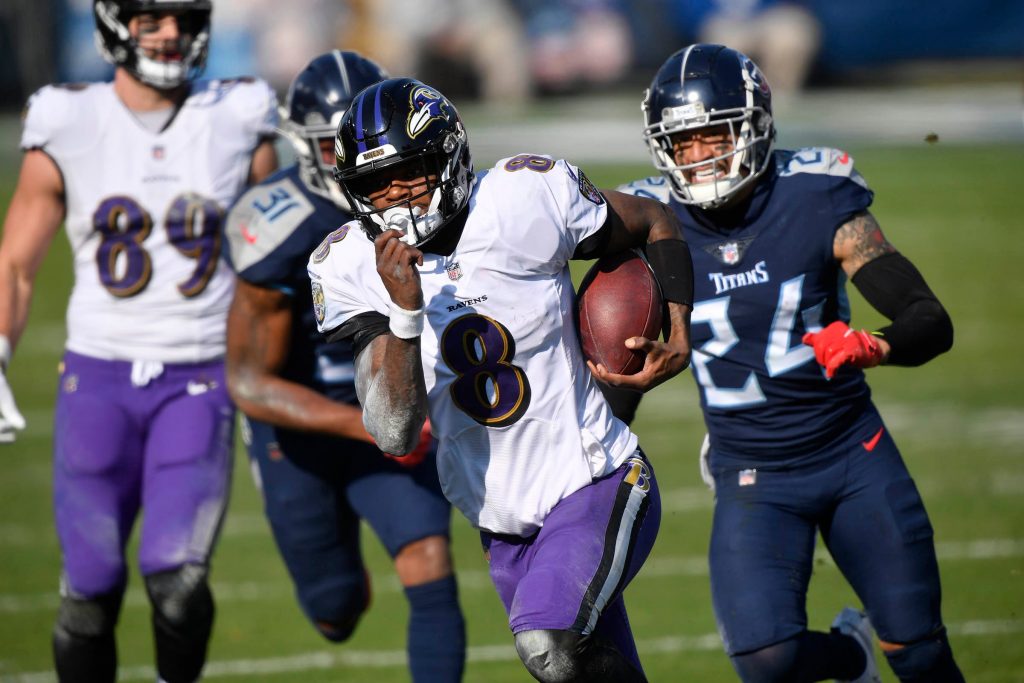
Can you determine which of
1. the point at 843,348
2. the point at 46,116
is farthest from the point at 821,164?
the point at 46,116

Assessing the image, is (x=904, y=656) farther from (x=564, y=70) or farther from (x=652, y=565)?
(x=564, y=70)

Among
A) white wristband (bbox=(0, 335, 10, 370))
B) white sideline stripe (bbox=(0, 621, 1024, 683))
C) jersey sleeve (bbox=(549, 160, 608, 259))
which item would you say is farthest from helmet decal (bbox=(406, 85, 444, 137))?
white sideline stripe (bbox=(0, 621, 1024, 683))

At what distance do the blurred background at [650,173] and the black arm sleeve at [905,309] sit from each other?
2.88 ft

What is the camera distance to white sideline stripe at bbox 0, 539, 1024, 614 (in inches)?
260

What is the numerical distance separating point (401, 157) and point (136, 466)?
1923 mm

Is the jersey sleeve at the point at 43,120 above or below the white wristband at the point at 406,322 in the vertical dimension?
below

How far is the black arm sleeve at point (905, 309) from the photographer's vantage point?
399cm

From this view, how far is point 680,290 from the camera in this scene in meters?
3.99

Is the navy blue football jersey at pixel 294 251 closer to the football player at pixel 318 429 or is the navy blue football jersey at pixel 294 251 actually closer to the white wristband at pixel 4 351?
Result: the football player at pixel 318 429

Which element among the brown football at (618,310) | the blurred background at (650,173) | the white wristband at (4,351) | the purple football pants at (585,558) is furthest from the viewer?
the blurred background at (650,173)

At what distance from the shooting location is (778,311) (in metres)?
4.29

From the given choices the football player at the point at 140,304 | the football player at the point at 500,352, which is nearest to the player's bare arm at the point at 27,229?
the football player at the point at 140,304

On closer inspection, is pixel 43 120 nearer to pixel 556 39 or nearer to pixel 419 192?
pixel 419 192

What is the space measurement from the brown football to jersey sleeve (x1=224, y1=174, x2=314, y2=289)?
1.26 metres
